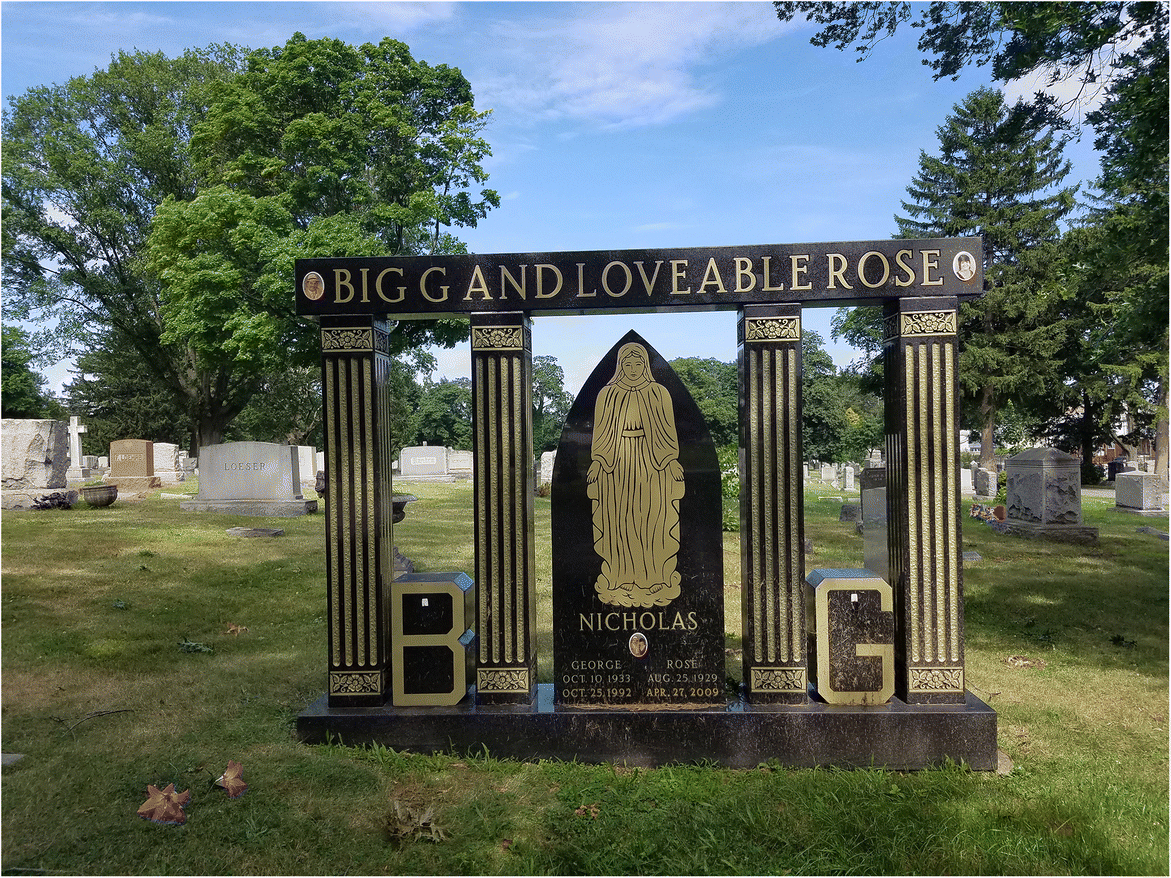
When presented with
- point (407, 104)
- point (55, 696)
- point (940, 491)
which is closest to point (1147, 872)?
point (940, 491)

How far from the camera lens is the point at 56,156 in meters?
25.2

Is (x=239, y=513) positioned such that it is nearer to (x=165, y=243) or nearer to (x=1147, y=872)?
(x=165, y=243)

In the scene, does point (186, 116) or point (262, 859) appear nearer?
point (262, 859)

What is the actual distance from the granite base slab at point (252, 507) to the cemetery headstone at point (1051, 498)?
15.7m

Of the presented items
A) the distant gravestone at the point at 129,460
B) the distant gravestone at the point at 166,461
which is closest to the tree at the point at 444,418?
the distant gravestone at the point at 166,461

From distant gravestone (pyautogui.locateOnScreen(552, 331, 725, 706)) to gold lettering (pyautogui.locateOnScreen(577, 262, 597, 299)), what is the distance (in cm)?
40

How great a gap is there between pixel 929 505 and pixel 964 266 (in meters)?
1.58

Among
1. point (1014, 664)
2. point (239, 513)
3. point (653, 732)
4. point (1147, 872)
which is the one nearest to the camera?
point (1147, 872)

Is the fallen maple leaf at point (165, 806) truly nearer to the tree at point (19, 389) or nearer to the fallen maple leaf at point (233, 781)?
the fallen maple leaf at point (233, 781)

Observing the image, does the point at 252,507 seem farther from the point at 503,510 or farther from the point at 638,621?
the point at 638,621

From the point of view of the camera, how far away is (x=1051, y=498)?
538 inches

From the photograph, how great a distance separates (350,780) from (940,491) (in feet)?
13.5

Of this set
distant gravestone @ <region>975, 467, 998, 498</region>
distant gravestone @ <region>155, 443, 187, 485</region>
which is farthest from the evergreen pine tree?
distant gravestone @ <region>155, 443, 187, 485</region>

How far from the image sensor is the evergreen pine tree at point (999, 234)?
28188 mm
